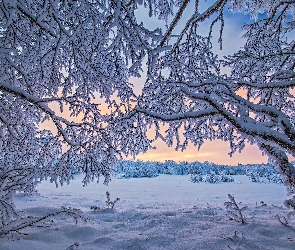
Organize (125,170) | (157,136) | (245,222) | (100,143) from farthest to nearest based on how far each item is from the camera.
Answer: (125,170), (245,222), (157,136), (100,143)

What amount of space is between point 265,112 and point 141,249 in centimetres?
195

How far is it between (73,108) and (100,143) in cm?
55

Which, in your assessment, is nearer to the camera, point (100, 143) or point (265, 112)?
point (265, 112)

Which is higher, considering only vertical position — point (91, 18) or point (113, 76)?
point (91, 18)

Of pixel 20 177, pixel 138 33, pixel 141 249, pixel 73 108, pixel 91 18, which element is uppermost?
pixel 91 18

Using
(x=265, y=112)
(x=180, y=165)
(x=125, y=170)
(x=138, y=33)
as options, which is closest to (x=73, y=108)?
(x=138, y=33)

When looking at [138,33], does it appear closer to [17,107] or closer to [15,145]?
[17,107]

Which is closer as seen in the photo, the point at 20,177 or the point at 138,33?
the point at 138,33

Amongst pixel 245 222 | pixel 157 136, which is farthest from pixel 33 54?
pixel 245 222

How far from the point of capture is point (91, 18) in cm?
243

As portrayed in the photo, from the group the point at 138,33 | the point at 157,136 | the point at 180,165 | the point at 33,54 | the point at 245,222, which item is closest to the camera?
the point at 138,33

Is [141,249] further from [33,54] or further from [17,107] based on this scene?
[33,54]

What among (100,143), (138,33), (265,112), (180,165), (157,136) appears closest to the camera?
(265,112)

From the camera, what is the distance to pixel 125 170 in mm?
32281
